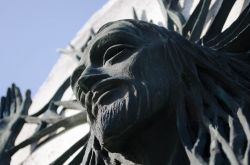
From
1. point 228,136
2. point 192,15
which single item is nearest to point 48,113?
point 192,15

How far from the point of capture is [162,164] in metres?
2.18

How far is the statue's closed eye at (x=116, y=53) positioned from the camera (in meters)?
2.23

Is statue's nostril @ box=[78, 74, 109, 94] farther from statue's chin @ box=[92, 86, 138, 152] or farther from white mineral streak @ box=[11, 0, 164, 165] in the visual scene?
white mineral streak @ box=[11, 0, 164, 165]

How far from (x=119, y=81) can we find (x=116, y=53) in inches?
3.4

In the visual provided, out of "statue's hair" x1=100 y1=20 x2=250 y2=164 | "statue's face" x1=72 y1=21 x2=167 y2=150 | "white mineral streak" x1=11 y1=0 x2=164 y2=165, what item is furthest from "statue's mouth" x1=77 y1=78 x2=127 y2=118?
"white mineral streak" x1=11 y1=0 x2=164 y2=165

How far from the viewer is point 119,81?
2.18 metres

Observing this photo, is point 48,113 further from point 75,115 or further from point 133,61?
point 133,61

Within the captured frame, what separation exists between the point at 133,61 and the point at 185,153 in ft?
0.76

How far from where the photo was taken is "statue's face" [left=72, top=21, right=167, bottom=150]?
2.15 meters

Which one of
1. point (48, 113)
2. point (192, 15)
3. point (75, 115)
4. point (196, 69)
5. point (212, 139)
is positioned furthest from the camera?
point (48, 113)

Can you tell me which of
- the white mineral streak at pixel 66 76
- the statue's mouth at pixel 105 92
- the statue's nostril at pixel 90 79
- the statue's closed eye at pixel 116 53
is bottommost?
the white mineral streak at pixel 66 76

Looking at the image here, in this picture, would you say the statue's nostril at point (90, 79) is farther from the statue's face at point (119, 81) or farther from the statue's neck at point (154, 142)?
the statue's neck at point (154, 142)

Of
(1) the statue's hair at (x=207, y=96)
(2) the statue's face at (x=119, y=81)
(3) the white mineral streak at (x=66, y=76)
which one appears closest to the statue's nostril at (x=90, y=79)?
(2) the statue's face at (x=119, y=81)

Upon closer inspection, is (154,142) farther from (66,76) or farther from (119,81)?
(66,76)
